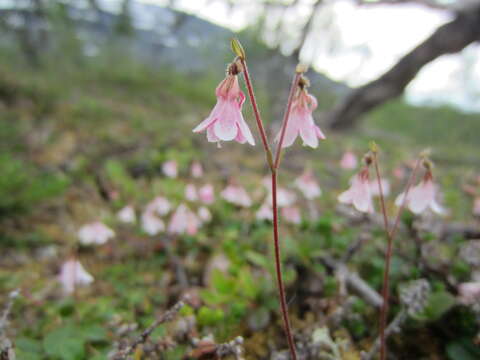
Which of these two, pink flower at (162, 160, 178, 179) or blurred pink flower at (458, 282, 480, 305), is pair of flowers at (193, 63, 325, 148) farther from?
pink flower at (162, 160, 178, 179)

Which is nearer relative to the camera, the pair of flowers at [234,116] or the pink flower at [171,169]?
the pair of flowers at [234,116]

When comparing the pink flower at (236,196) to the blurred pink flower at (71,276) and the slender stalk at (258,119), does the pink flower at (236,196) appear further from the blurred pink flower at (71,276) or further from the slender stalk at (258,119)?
the slender stalk at (258,119)

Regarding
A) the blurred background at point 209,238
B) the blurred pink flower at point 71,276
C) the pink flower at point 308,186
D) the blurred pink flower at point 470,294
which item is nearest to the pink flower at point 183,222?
the blurred background at point 209,238

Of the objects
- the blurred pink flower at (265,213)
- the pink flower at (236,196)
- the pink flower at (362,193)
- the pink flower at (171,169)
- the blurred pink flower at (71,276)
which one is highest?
the pink flower at (171,169)

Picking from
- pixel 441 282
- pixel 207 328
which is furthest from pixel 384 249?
pixel 207 328

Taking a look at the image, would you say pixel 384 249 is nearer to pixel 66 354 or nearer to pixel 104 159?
pixel 66 354

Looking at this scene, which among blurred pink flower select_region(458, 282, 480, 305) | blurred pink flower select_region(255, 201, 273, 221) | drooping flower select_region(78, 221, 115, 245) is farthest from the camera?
blurred pink flower select_region(255, 201, 273, 221)

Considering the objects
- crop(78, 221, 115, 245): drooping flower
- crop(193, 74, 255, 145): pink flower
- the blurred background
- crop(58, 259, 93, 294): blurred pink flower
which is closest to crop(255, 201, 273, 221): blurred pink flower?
the blurred background
